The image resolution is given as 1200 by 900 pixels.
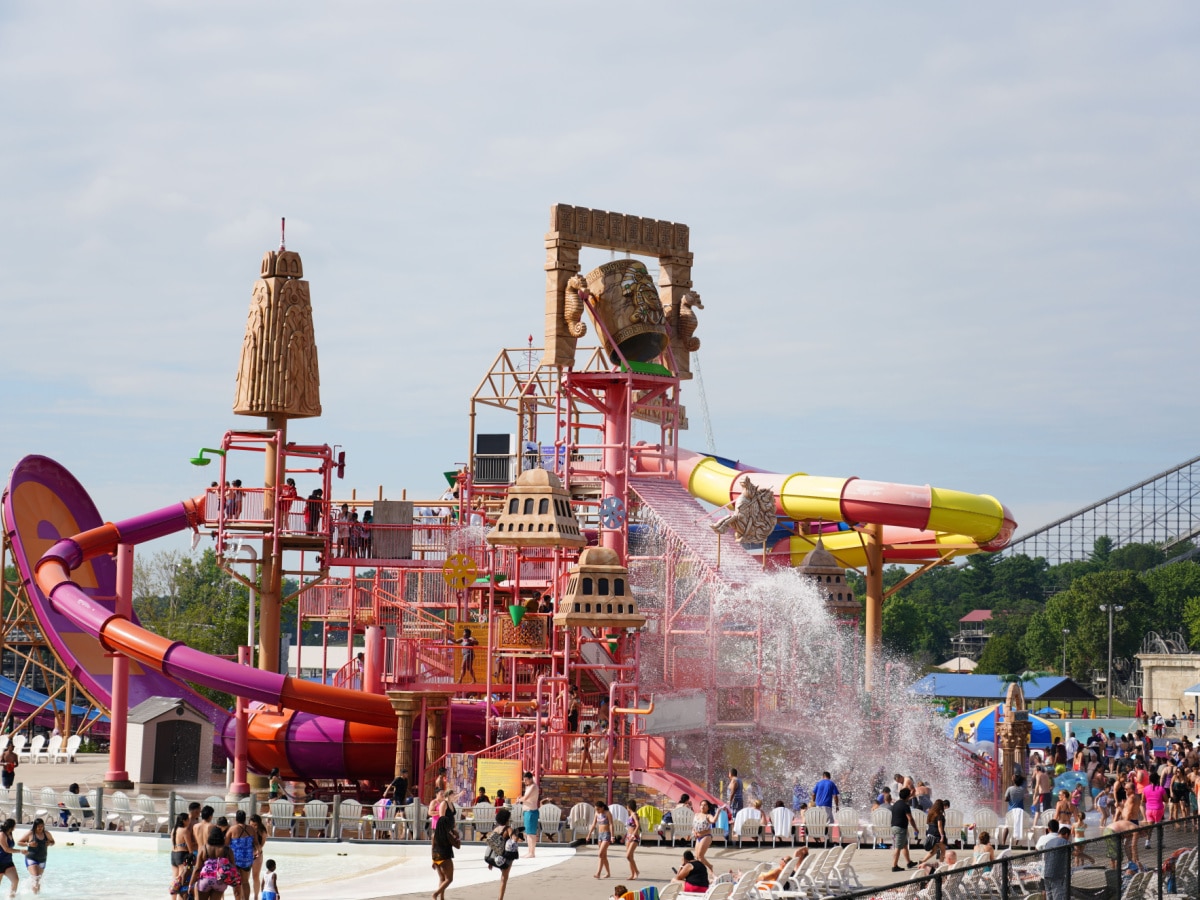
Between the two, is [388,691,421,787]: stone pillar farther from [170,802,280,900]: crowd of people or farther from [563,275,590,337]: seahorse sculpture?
[170,802,280,900]: crowd of people

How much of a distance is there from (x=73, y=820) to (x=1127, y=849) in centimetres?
1641

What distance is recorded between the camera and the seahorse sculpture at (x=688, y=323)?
3925 centimetres

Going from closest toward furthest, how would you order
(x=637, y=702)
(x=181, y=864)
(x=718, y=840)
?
(x=181, y=864) < (x=718, y=840) < (x=637, y=702)

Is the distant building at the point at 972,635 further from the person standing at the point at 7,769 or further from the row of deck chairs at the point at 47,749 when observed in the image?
the person standing at the point at 7,769

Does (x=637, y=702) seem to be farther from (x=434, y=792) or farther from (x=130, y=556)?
(x=130, y=556)

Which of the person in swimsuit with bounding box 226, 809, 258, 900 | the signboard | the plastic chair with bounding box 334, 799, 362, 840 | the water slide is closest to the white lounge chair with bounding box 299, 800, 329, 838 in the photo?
the plastic chair with bounding box 334, 799, 362, 840

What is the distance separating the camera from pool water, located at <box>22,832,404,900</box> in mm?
21844

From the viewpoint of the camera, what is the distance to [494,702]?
102 feet

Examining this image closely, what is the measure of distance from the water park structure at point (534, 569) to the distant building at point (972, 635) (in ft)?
343

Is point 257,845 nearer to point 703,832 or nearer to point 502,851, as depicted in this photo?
point 502,851

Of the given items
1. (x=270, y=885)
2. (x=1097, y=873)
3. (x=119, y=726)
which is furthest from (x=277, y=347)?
(x=1097, y=873)

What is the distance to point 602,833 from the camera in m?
22.3

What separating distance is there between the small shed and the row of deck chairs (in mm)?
7771

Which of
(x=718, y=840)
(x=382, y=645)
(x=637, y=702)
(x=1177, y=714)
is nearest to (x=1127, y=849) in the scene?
(x=718, y=840)
